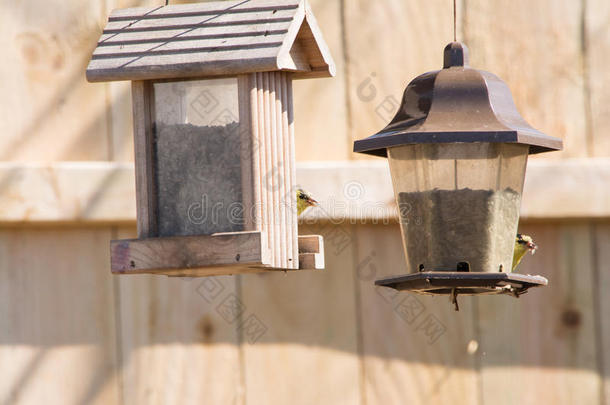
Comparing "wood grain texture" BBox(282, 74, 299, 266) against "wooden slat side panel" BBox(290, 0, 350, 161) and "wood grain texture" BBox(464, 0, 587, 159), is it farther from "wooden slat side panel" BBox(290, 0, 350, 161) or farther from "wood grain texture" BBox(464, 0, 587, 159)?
"wood grain texture" BBox(464, 0, 587, 159)

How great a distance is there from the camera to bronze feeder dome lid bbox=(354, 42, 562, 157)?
110 inches

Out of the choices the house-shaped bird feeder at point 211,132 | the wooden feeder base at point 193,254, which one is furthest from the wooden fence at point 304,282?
the wooden feeder base at point 193,254

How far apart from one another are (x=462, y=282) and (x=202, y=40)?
3.31 feet

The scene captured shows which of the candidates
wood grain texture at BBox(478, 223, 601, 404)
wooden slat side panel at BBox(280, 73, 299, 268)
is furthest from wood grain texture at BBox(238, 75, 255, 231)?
wood grain texture at BBox(478, 223, 601, 404)

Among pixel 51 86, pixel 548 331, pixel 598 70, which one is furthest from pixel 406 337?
pixel 51 86

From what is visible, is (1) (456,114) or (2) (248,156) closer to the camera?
(1) (456,114)

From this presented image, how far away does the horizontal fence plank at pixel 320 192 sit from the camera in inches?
152

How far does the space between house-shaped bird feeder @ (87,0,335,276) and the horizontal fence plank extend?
0.62 meters

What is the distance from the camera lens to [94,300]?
3.95 m

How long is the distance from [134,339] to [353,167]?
1.01 m

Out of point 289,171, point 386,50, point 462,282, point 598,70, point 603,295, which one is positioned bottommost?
point 603,295

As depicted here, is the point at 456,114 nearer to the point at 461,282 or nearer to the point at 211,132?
the point at 461,282

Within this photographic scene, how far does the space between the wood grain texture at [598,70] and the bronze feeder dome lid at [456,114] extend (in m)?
1.09

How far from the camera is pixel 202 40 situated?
10.1ft
